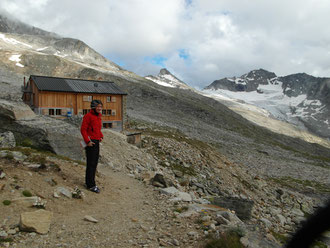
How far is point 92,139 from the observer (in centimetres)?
945

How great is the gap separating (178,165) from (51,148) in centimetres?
1196

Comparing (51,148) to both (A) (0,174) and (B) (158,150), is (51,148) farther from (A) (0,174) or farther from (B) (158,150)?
(B) (158,150)

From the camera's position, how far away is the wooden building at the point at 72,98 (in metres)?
34.9

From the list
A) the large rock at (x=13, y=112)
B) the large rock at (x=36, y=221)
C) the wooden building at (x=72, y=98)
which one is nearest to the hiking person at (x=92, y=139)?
the large rock at (x=36, y=221)

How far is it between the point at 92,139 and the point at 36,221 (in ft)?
12.3

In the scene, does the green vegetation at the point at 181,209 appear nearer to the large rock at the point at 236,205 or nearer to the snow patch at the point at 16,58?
the large rock at the point at 236,205

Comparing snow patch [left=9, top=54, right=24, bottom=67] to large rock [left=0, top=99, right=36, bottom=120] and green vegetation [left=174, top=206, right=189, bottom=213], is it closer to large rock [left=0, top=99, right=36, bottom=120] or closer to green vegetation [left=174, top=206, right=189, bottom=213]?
large rock [left=0, top=99, right=36, bottom=120]

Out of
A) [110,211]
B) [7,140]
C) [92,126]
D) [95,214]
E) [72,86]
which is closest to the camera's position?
[95,214]

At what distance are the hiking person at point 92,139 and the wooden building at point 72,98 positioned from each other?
27.3m

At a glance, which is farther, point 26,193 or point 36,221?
point 26,193

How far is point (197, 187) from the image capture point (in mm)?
18375

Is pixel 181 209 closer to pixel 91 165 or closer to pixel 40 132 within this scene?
pixel 91 165

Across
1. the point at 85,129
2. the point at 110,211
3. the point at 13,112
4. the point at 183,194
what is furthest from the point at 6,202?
the point at 13,112

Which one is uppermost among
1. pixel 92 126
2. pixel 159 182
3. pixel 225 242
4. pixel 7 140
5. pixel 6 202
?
pixel 92 126
